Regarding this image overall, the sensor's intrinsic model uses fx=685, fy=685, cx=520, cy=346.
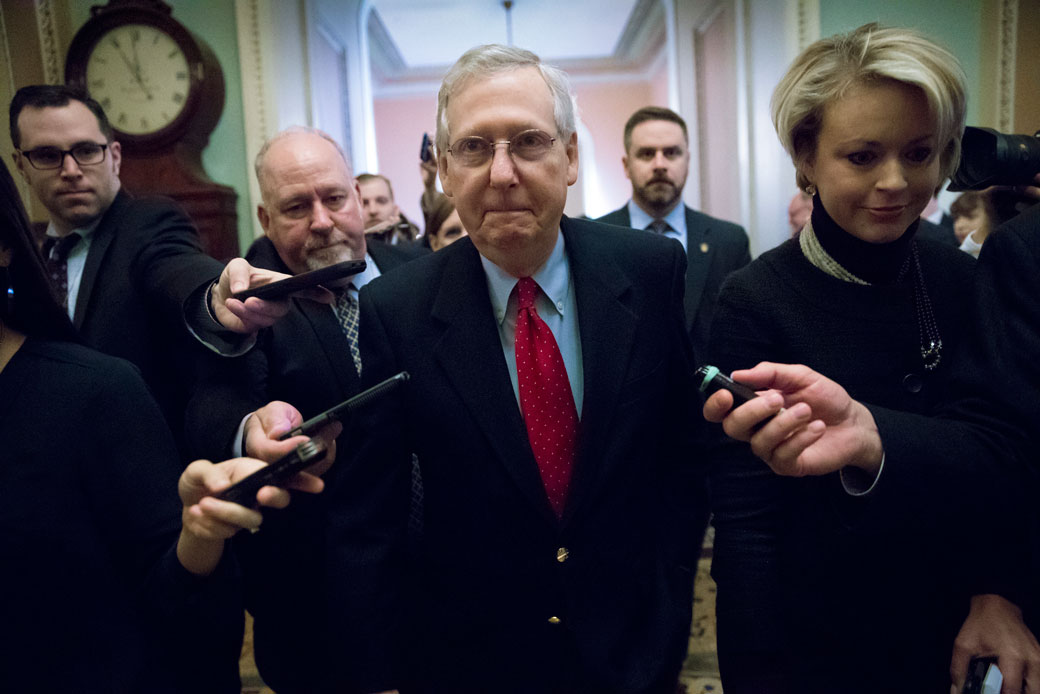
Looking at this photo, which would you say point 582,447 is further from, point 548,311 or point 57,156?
point 57,156

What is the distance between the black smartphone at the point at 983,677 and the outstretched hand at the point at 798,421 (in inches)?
13.1

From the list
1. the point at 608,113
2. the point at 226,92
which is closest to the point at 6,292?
the point at 226,92

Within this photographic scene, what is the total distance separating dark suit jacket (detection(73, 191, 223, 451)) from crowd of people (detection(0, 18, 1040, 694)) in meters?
0.25

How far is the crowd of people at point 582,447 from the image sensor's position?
3.09ft

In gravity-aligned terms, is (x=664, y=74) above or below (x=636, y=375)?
above

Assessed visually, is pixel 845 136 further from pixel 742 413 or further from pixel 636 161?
pixel 636 161

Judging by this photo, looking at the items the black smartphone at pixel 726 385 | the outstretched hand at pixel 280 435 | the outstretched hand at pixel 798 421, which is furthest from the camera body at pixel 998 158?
the outstretched hand at pixel 280 435

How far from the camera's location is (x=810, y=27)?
13.2ft

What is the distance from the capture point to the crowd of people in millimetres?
941

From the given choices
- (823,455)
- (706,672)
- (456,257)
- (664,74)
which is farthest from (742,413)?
(664,74)

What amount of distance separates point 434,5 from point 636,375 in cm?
728

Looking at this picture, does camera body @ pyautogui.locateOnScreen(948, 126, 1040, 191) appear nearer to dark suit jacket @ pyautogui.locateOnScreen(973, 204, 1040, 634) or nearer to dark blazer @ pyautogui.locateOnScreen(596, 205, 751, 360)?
dark suit jacket @ pyautogui.locateOnScreen(973, 204, 1040, 634)

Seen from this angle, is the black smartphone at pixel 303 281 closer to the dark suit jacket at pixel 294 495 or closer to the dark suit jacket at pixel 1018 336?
the dark suit jacket at pixel 294 495

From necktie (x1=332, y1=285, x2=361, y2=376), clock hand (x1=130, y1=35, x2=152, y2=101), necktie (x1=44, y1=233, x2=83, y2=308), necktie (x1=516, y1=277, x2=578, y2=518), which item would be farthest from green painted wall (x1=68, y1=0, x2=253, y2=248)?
necktie (x1=516, y1=277, x2=578, y2=518)
